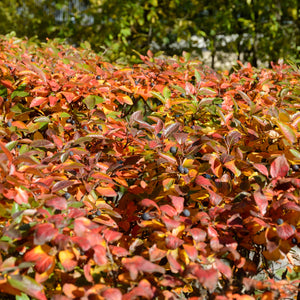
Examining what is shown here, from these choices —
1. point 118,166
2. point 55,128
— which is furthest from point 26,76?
point 118,166

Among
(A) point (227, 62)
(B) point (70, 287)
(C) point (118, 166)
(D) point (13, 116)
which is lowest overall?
(A) point (227, 62)

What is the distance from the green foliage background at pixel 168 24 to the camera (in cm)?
615

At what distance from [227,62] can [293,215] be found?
724cm

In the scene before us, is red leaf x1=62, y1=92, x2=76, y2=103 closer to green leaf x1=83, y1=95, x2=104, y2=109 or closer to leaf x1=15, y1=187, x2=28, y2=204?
green leaf x1=83, y1=95, x2=104, y2=109

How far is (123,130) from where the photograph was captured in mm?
1871

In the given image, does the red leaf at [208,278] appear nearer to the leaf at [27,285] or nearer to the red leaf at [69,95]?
the leaf at [27,285]

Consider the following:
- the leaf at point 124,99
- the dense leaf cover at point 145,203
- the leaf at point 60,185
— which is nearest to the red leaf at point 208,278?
the dense leaf cover at point 145,203

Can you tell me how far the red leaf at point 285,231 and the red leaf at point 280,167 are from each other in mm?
202

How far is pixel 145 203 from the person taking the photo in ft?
4.24

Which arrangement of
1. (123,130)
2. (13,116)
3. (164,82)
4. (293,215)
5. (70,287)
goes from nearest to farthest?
(70,287), (293,215), (123,130), (13,116), (164,82)

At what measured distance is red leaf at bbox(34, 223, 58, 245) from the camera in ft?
3.57

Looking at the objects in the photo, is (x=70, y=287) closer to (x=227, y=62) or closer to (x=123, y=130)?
(x=123, y=130)

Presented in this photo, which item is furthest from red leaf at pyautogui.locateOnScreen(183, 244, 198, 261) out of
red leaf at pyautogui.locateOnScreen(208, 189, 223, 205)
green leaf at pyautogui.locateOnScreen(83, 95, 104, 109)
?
green leaf at pyautogui.locateOnScreen(83, 95, 104, 109)

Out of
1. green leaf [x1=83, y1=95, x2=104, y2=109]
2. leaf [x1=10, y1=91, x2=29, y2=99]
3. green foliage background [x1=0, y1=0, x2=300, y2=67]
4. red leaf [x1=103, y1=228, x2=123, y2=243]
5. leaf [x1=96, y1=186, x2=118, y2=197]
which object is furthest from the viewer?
green foliage background [x1=0, y1=0, x2=300, y2=67]
